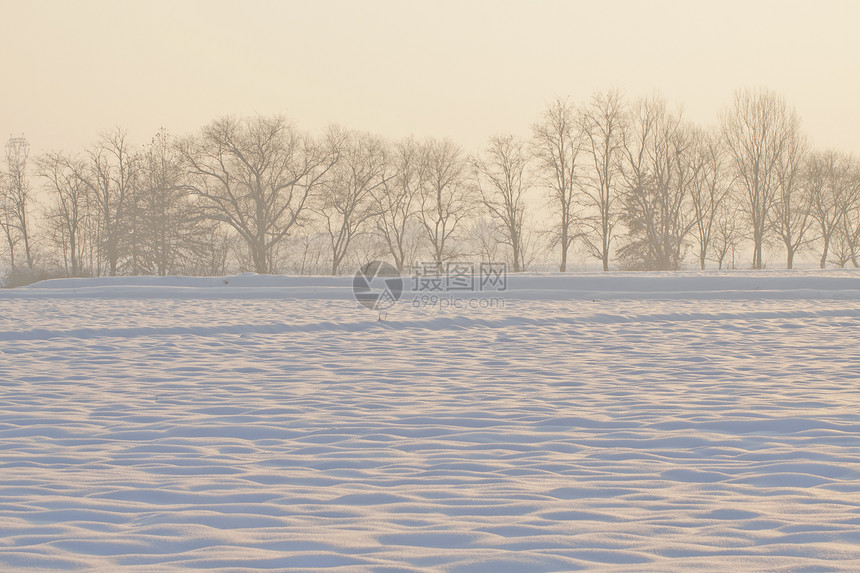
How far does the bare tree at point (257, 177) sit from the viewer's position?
1542 inches

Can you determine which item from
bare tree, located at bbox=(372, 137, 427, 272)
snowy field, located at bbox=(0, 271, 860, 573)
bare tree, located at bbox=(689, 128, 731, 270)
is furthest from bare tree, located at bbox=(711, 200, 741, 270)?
snowy field, located at bbox=(0, 271, 860, 573)

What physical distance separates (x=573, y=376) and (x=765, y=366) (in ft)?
7.15

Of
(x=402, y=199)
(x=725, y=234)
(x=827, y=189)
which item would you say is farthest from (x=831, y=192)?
(x=402, y=199)

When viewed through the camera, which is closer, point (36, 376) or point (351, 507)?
point (351, 507)

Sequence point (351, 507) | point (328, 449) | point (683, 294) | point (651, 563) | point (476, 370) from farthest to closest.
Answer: point (683, 294)
point (476, 370)
point (328, 449)
point (351, 507)
point (651, 563)

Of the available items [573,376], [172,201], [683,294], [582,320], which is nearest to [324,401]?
[573,376]

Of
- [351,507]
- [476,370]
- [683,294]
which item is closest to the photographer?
[351,507]

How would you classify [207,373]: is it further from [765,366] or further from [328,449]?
[765,366]

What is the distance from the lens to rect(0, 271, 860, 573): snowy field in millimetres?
2986

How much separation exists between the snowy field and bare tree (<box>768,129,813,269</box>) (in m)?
39.7

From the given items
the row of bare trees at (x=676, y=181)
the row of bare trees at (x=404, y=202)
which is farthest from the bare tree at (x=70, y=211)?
the row of bare trees at (x=676, y=181)

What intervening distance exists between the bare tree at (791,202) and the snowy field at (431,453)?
3974 cm

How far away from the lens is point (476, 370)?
7.88m

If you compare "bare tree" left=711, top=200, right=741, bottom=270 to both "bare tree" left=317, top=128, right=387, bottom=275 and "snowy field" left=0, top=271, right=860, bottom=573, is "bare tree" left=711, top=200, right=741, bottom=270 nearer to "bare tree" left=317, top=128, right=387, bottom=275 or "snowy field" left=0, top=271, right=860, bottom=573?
"bare tree" left=317, top=128, right=387, bottom=275
